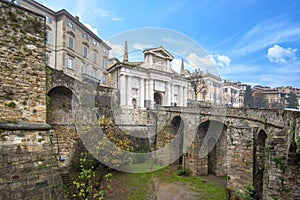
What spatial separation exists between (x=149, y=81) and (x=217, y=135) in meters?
10.9

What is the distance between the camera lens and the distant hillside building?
65.2ft

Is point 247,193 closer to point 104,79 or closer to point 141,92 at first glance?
point 141,92

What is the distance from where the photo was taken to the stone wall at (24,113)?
6000 millimetres

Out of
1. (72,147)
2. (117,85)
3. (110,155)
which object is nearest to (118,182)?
(110,155)

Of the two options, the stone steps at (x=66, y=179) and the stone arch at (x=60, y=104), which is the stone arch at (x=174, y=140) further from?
the stone steps at (x=66, y=179)

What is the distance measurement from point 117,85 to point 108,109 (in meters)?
4.27

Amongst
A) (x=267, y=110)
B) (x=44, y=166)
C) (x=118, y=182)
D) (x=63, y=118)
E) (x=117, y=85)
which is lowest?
(x=118, y=182)

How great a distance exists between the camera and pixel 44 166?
666 cm

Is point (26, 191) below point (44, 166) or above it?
below

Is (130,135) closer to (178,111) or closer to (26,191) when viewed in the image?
(178,111)

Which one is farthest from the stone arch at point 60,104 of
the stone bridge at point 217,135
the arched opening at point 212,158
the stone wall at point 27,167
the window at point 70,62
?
the arched opening at point 212,158

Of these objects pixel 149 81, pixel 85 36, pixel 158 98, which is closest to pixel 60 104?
pixel 149 81

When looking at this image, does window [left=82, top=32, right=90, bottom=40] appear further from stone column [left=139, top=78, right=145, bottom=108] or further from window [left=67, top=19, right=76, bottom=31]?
stone column [left=139, top=78, right=145, bottom=108]

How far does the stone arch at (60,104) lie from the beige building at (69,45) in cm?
874
